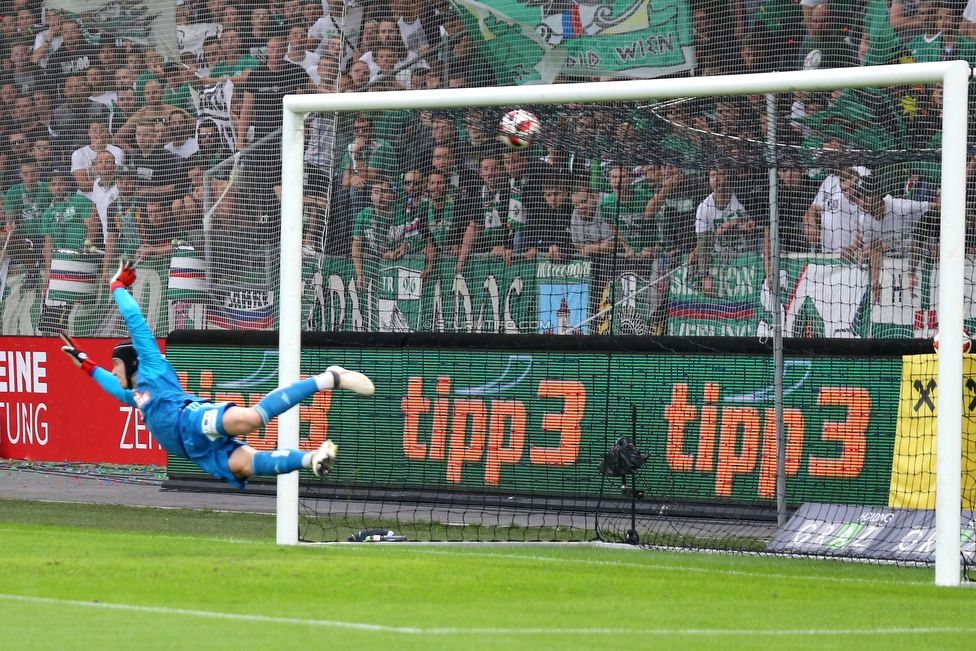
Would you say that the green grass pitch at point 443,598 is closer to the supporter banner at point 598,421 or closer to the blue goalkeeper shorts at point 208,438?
the blue goalkeeper shorts at point 208,438

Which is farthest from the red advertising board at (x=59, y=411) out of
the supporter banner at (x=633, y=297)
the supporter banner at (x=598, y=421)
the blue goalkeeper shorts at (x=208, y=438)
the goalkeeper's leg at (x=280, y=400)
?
the goalkeeper's leg at (x=280, y=400)

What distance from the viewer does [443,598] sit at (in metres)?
7.86

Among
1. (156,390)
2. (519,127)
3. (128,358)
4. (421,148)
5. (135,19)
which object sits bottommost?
(156,390)

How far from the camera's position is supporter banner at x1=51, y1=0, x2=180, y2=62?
19781 millimetres

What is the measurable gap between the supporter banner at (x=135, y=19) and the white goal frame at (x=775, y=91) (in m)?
9.64

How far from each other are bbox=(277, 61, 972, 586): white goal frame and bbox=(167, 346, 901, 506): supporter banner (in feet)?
13.0

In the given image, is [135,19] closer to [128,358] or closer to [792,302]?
[792,302]

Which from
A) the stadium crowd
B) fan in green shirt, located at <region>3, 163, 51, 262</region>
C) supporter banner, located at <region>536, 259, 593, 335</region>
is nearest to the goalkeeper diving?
the stadium crowd

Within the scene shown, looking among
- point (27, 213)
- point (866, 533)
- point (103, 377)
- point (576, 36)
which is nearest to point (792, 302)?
Answer: point (866, 533)

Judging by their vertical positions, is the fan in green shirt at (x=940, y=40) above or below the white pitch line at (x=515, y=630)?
above

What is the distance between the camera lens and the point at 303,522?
13281mm

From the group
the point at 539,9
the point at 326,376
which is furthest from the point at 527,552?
the point at 539,9

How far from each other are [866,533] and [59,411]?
12.4 meters

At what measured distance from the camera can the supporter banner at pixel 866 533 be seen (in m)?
10.4
